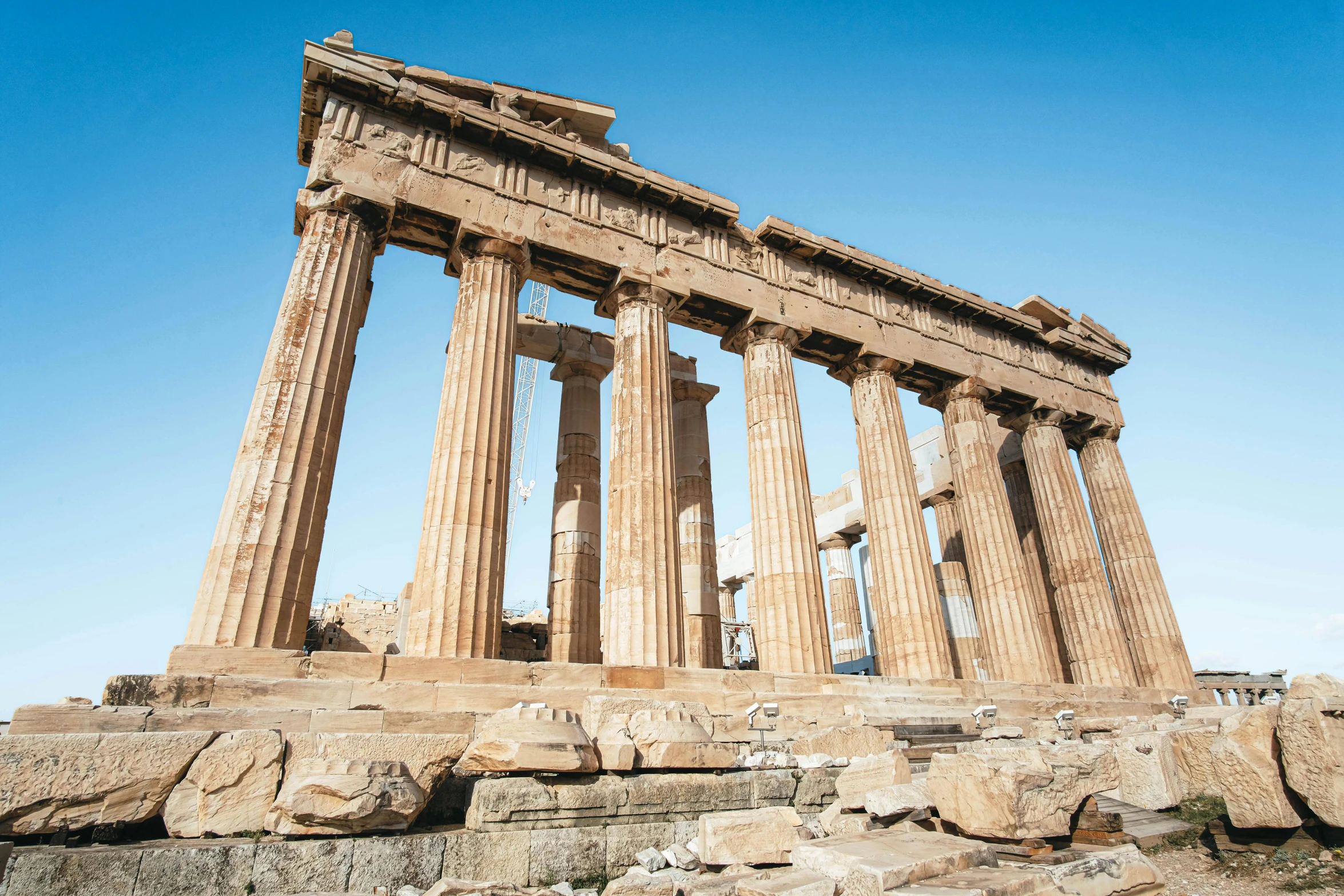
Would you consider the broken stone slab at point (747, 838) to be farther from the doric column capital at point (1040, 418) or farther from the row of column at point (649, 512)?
the doric column capital at point (1040, 418)

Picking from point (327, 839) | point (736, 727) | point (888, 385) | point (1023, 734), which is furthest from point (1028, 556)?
point (327, 839)

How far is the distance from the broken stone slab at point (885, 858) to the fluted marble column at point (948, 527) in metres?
21.6

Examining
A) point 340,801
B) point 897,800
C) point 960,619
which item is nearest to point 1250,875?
point 897,800

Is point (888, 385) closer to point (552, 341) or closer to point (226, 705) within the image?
point (552, 341)

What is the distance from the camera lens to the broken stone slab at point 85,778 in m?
5.18

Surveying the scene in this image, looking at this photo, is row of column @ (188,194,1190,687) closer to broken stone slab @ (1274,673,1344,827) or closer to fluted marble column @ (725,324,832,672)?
fluted marble column @ (725,324,832,672)

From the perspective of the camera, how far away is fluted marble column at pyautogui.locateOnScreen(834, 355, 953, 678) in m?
15.9

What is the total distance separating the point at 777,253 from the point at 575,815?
15239 millimetres

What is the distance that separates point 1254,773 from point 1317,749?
0.54 meters

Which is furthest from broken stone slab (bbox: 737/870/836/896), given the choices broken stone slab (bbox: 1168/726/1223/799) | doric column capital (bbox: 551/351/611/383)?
doric column capital (bbox: 551/351/611/383)

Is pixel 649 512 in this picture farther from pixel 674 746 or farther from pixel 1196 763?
pixel 1196 763

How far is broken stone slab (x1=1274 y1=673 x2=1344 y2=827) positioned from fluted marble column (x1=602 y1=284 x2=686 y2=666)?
8.52 metres

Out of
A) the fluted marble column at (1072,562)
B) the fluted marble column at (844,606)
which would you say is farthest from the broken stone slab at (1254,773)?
the fluted marble column at (844,606)

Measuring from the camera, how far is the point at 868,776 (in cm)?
713
